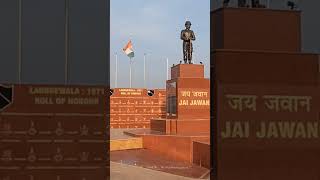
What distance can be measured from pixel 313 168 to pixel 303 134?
0.37m

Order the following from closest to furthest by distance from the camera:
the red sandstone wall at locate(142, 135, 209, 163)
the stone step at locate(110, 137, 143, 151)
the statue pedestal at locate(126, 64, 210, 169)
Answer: the red sandstone wall at locate(142, 135, 209, 163) < the statue pedestal at locate(126, 64, 210, 169) < the stone step at locate(110, 137, 143, 151)

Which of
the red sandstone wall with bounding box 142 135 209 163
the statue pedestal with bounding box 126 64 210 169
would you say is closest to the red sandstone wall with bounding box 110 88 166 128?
the statue pedestal with bounding box 126 64 210 169

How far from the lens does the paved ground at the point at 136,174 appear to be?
8648 millimetres

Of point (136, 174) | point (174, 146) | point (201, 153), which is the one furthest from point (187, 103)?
point (136, 174)

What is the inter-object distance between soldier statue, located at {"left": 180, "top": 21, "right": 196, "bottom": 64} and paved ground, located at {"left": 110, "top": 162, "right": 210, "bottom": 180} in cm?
717

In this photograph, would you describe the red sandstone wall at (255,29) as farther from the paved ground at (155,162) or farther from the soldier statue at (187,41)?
the soldier statue at (187,41)

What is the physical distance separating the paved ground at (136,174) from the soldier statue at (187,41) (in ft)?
23.5

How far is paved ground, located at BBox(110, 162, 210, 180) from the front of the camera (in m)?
8.65

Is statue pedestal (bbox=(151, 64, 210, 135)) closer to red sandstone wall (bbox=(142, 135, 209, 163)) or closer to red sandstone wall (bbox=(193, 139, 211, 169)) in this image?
red sandstone wall (bbox=(142, 135, 209, 163))

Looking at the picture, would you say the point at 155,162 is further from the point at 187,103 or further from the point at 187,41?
the point at 187,41

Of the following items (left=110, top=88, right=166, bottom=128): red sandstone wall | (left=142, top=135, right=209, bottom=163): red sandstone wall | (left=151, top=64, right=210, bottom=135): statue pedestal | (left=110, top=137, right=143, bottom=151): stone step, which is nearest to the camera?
(left=142, top=135, right=209, bottom=163): red sandstone wall

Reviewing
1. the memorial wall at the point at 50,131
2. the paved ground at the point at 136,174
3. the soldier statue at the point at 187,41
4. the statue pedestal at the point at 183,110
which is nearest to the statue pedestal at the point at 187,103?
the statue pedestal at the point at 183,110

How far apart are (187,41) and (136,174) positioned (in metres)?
8.21

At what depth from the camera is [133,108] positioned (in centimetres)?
2545
